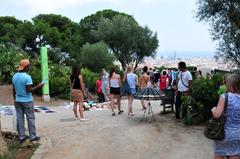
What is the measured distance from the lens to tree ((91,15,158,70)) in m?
60.2

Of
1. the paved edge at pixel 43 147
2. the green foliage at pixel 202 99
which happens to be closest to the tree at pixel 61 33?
the green foliage at pixel 202 99

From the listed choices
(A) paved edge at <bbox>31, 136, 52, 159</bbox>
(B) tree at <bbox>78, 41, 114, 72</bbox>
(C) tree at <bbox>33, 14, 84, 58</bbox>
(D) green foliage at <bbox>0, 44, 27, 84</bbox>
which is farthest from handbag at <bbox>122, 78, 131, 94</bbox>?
(C) tree at <bbox>33, 14, 84, 58</bbox>

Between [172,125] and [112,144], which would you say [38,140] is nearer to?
[112,144]

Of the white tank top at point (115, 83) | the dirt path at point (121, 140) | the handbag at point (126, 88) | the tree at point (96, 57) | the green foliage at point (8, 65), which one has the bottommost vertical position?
the dirt path at point (121, 140)

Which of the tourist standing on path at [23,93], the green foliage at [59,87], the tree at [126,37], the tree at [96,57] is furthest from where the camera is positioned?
the tree at [126,37]

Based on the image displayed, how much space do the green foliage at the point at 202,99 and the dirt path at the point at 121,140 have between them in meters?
0.43

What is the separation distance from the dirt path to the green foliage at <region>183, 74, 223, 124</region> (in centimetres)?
43

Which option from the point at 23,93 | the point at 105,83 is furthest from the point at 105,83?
the point at 23,93

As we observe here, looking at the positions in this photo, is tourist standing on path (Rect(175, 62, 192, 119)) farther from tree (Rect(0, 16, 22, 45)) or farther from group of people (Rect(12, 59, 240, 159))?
tree (Rect(0, 16, 22, 45))

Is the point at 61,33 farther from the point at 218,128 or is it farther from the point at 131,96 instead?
the point at 218,128

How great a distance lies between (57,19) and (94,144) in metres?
61.1

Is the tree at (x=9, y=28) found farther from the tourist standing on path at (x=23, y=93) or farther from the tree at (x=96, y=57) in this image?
the tourist standing on path at (x=23, y=93)

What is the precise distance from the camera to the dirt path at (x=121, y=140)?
29.4 feet

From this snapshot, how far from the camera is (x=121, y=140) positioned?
1019 centimetres
